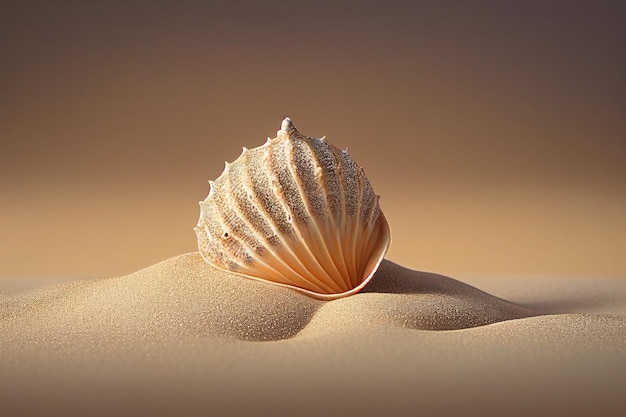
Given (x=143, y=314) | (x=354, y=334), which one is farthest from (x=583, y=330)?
(x=143, y=314)

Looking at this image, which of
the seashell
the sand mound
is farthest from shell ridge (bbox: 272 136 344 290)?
the sand mound

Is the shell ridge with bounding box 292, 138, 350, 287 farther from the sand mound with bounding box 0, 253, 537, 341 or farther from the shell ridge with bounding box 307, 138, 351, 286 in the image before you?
the sand mound with bounding box 0, 253, 537, 341

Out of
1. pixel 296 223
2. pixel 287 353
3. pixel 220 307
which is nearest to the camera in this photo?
pixel 287 353

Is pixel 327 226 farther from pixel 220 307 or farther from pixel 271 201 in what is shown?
pixel 220 307

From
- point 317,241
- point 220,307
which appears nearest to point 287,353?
point 220,307

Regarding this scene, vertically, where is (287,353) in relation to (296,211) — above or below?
below

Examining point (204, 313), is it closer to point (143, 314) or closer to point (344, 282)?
point (143, 314)
